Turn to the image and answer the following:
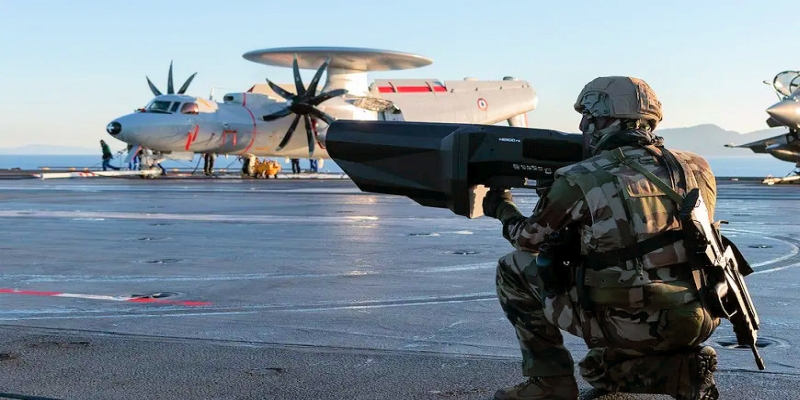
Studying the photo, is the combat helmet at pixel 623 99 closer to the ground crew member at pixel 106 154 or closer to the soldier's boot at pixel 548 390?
the soldier's boot at pixel 548 390

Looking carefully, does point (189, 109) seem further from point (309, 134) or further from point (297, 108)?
point (309, 134)

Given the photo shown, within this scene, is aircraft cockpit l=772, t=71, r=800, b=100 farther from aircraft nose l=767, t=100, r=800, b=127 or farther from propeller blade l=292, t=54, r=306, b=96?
propeller blade l=292, t=54, r=306, b=96

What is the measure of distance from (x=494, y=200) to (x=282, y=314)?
2993 millimetres

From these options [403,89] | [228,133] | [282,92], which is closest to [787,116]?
[403,89]

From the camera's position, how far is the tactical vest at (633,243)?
4402 millimetres

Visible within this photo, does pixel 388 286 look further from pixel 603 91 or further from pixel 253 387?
pixel 603 91

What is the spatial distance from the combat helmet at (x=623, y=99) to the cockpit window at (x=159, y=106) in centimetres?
3699

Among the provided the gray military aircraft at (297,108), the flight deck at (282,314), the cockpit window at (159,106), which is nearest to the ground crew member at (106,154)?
the gray military aircraft at (297,108)

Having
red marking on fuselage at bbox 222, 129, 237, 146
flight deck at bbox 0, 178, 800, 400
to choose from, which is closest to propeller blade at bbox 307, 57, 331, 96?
red marking on fuselage at bbox 222, 129, 237, 146

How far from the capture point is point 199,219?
59.5ft

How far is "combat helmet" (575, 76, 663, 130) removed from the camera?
15.3 ft

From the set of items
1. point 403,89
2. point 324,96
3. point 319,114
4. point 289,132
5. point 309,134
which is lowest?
point 309,134

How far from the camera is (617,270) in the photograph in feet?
14.6

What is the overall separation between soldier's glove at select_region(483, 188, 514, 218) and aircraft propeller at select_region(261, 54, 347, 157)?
36.5m
